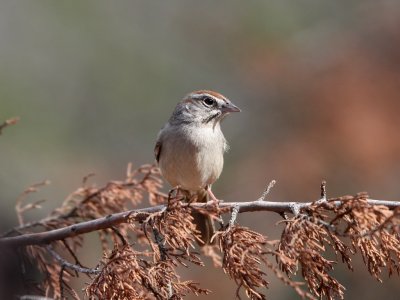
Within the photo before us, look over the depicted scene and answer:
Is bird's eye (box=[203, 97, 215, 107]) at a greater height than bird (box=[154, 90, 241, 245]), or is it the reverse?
bird's eye (box=[203, 97, 215, 107])

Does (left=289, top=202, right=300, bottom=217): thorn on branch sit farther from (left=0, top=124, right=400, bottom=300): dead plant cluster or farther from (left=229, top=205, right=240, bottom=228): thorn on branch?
(left=229, top=205, right=240, bottom=228): thorn on branch

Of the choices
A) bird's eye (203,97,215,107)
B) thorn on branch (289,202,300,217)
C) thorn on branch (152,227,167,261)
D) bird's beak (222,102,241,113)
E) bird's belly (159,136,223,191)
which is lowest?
thorn on branch (152,227,167,261)

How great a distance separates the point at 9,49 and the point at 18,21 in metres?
1.13

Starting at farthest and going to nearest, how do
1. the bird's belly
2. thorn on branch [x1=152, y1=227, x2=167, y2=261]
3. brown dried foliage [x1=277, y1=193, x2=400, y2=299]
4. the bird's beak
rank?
the bird's beak, the bird's belly, thorn on branch [x1=152, y1=227, x2=167, y2=261], brown dried foliage [x1=277, y1=193, x2=400, y2=299]

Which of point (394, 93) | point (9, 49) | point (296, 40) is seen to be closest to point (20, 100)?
point (9, 49)

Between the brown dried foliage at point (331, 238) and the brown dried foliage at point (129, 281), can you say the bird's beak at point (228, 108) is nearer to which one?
the brown dried foliage at point (331, 238)

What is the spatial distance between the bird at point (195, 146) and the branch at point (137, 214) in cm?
150

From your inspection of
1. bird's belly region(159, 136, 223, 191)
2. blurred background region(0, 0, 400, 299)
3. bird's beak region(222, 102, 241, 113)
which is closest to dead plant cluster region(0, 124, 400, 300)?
blurred background region(0, 0, 400, 299)

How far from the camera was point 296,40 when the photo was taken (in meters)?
10.9

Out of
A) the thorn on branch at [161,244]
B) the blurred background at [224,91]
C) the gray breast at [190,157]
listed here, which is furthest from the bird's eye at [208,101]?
the thorn on branch at [161,244]

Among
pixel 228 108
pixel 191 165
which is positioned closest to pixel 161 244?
pixel 191 165

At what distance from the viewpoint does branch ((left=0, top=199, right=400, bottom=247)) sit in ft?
10.4

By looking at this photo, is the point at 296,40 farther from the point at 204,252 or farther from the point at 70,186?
the point at 204,252

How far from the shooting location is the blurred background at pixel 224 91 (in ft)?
28.9
